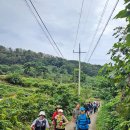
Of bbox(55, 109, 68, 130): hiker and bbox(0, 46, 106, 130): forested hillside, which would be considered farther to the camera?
bbox(0, 46, 106, 130): forested hillside

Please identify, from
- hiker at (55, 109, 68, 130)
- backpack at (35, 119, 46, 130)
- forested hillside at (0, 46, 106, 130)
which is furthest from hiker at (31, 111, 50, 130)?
forested hillside at (0, 46, 106, 130)

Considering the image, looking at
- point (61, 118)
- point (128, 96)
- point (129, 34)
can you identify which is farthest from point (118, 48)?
point (61, 118)

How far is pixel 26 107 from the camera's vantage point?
61.5 feet

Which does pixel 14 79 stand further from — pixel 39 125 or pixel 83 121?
pixel 39 125

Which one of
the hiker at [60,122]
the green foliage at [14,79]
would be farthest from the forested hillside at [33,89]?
the hiker at [60,122]

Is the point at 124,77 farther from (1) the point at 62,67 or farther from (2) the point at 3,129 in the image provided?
(1) the point at 62,67


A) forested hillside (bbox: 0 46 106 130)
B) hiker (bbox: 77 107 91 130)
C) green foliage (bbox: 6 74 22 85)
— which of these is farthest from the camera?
green foliage (bbox: 6 74 22 85)

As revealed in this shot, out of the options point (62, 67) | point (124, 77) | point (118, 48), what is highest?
point (62, 67)

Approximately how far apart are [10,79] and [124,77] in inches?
2807

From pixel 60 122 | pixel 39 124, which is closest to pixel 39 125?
pixel 39 124

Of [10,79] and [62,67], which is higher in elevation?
[62,67]

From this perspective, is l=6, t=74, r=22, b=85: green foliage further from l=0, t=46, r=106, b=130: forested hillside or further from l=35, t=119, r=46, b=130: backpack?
l=35, t=119, r=46, b=130: backpack

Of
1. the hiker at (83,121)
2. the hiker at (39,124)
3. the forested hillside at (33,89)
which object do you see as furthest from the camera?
the forested hillside at (33,89)

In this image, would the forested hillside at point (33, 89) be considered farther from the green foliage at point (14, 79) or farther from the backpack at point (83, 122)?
the backpack at point (83, 122)
